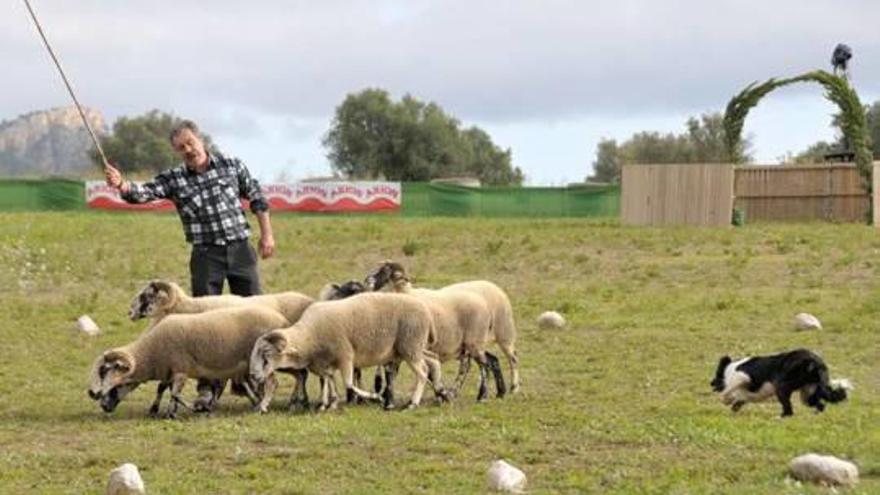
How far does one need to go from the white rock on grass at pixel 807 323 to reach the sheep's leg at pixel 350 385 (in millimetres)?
7284

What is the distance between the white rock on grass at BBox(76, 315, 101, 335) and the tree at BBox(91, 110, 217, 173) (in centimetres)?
7288

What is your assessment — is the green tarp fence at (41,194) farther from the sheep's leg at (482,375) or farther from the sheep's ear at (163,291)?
the sheep's leg at (482,375)

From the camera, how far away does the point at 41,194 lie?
171ft

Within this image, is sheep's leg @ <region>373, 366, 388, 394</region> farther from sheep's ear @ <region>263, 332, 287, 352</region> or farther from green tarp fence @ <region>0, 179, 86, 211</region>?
green tarp fence @ <region>0, 179, 86, 211</region>

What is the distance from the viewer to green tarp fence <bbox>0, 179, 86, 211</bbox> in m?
51.4

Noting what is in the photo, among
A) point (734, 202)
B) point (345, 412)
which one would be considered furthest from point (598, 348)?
point (734, 202)

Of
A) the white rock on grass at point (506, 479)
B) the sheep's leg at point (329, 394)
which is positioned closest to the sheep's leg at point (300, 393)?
the sheep's leg at point (329, 394)

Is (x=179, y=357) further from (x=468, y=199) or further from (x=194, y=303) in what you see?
(x=468, y=199)

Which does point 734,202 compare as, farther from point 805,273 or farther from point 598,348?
point 598,348

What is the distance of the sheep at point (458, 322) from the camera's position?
499 inches

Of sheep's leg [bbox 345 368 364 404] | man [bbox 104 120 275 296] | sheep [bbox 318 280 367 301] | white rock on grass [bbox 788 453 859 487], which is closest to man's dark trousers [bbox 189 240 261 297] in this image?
man [bbox 104 120 275 296]

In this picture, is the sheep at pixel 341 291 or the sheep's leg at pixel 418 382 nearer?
the sheep's leg at pixel 418 382

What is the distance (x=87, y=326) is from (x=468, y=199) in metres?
33.1

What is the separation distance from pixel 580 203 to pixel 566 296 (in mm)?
29379
